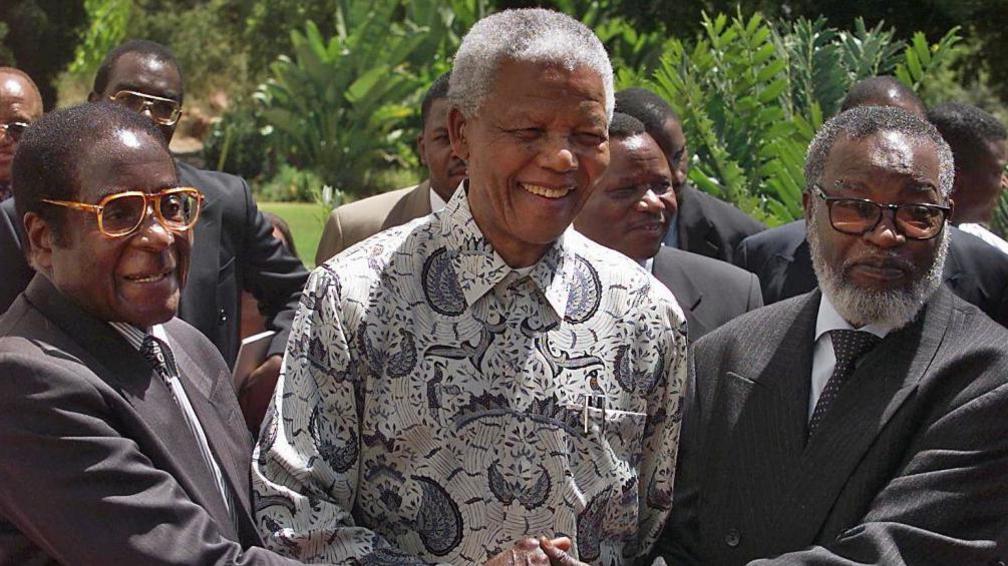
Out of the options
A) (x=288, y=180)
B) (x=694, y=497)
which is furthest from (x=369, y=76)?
(x=694, y=497)

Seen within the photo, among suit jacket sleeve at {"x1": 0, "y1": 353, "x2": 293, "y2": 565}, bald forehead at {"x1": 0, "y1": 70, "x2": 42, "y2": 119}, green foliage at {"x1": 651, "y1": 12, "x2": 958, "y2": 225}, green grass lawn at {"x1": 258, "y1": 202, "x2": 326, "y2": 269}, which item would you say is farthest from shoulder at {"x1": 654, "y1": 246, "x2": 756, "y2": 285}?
green grass lawn at {"x1": 258, "y1": 202, "x2": 326, "y2": 269}

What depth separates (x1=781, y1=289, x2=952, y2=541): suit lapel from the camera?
3.43m

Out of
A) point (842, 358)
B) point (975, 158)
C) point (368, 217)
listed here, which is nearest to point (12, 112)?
point (368, 217)

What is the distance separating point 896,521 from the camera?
3.25m

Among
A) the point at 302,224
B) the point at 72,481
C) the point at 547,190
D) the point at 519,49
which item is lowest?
the point at 302,224

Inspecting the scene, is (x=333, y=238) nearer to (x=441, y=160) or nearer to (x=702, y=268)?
(x=441, y=160)

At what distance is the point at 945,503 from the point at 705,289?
1933 mm

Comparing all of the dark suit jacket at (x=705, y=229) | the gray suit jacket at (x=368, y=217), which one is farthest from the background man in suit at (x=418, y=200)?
the dark suit jacket at (x=705, y=229)

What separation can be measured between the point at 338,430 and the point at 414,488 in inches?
8.4

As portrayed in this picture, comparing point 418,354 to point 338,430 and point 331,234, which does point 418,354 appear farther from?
point 331,234

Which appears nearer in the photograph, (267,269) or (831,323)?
(831,323)

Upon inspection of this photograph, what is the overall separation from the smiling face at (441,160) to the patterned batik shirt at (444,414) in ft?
7.90

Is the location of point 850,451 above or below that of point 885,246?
below

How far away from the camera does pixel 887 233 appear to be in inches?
143
